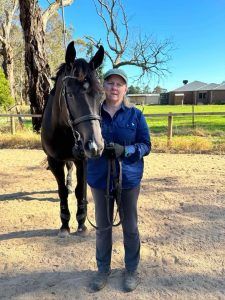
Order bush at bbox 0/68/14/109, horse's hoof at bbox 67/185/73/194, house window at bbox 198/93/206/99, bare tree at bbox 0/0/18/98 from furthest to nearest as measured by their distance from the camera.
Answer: house window at bbox 198/93/206/99 → bare tree at bbox 0/0/18/98 → bush at bbox 0/68/14/109 → horse's hoof at bbox 67/185/73/194

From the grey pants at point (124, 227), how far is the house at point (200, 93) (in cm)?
5525

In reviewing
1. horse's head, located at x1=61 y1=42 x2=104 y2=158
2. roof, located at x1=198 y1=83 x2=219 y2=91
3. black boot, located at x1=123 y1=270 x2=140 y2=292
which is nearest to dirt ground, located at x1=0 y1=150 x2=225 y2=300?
black boot, located at x1=123 y1=270 x2=140 y2=292

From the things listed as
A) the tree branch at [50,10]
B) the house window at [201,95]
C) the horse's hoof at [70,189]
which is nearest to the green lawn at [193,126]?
the horse's hoof at [70,189]

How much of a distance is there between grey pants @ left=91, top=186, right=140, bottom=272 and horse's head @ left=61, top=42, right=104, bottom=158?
1.85 feet

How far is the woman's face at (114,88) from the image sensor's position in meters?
2.70

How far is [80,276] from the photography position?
3.19 metres

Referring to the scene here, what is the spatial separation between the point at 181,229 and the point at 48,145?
1.94 meters

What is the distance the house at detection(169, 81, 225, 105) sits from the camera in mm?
60106

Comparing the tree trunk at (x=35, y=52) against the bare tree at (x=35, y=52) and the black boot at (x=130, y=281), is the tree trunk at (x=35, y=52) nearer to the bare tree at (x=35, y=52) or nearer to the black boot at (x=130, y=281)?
the bare tree at (x=35, y=52)

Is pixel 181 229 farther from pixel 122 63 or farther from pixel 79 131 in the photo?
pixel 122 63

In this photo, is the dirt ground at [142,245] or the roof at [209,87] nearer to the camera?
the dirt ground at [142,245]

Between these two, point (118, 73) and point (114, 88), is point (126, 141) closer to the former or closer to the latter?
point (114, 88)

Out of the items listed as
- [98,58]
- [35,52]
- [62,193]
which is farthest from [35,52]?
[98,58]

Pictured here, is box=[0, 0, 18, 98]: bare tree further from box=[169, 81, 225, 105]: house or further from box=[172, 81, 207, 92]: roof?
box=[172, 81, 207, 92]: roof
